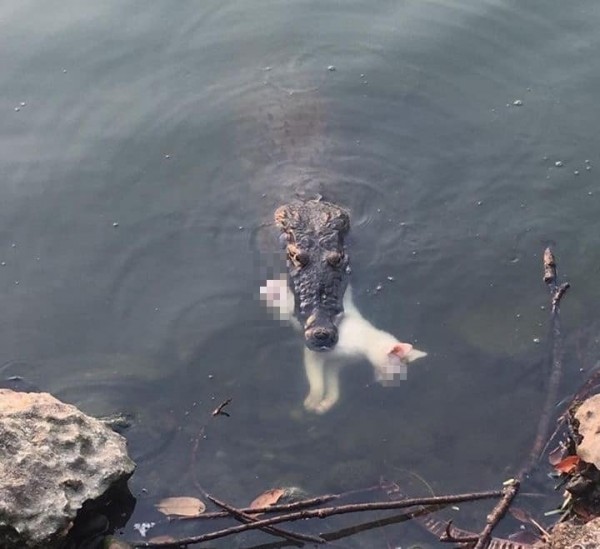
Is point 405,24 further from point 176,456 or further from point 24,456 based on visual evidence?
point 24,456

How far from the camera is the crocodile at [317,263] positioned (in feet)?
19.6

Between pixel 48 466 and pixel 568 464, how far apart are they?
2.95m

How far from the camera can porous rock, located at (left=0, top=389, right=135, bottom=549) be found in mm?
4156

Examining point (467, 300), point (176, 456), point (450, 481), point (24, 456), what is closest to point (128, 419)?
point (176, 456)

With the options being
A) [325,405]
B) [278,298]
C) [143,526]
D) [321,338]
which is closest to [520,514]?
[325,405]

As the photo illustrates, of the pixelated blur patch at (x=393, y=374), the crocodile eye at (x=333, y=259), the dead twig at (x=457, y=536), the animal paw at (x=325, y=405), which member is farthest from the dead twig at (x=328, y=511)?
the crocodile eye at (x=333, y=259)

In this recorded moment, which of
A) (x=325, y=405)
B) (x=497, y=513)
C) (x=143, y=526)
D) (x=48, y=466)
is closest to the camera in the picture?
(x=48, y=466)

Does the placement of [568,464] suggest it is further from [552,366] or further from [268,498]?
[268,498]

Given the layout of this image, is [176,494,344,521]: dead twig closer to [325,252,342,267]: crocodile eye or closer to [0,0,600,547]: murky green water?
[0,0,600,547]: murky green water

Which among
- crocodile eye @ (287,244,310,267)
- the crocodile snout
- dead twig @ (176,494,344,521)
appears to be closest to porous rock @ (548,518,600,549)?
dead twig @ (176,494,344,521)

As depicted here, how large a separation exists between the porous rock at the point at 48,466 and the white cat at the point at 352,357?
1379mm

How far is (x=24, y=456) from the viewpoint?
4.34 metres

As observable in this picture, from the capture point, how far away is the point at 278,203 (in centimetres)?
722

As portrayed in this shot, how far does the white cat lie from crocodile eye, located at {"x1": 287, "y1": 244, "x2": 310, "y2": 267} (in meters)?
0.59
